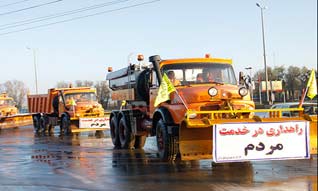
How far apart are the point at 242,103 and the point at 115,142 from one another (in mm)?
6290

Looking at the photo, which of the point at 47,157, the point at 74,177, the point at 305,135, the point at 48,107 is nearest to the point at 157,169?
the point at 74,177

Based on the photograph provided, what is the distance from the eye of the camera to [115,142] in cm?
1573

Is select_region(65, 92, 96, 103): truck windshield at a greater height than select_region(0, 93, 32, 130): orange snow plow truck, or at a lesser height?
greater

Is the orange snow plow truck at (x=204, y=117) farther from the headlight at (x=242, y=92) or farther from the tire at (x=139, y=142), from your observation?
the tire at (x=139, y=142)

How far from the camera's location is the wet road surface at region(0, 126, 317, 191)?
7.99 m

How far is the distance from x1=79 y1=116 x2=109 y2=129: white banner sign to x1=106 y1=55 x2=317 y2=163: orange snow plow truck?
6.32m

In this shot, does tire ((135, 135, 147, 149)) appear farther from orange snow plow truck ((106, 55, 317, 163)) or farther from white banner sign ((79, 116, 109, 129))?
white banner sign ((79, 116, 109, 129))

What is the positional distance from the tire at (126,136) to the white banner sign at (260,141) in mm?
6354

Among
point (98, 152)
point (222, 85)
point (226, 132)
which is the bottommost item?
point (98, 152)

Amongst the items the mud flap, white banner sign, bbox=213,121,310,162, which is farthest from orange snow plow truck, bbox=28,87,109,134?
white banner sign, bbox=213,121,310,162

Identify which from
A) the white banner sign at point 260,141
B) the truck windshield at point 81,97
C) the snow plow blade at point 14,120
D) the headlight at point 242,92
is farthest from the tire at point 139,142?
the snow plow blade at point 14,120

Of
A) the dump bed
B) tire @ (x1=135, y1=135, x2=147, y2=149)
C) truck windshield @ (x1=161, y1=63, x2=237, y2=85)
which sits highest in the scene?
truck windshield @ (x1=161, y1=63, x2=237, y2=85)

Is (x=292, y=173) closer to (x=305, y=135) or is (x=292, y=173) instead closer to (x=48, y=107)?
(x=305, y=135)

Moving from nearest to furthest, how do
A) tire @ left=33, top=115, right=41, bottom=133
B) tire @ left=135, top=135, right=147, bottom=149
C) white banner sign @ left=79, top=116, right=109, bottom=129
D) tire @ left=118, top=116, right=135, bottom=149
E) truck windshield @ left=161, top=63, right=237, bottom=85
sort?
truck windshield @ left=161, top=63, right=237, bottom=85 < tire @ left=118, top=116, right=135, bottom=149 < tire @ left=135, top=135, right=147, bottom=149 < white banner sign @ left=79, top=116, right=109, bottom=129 < tire @ left=33, top=115, right=41, bottom=133
